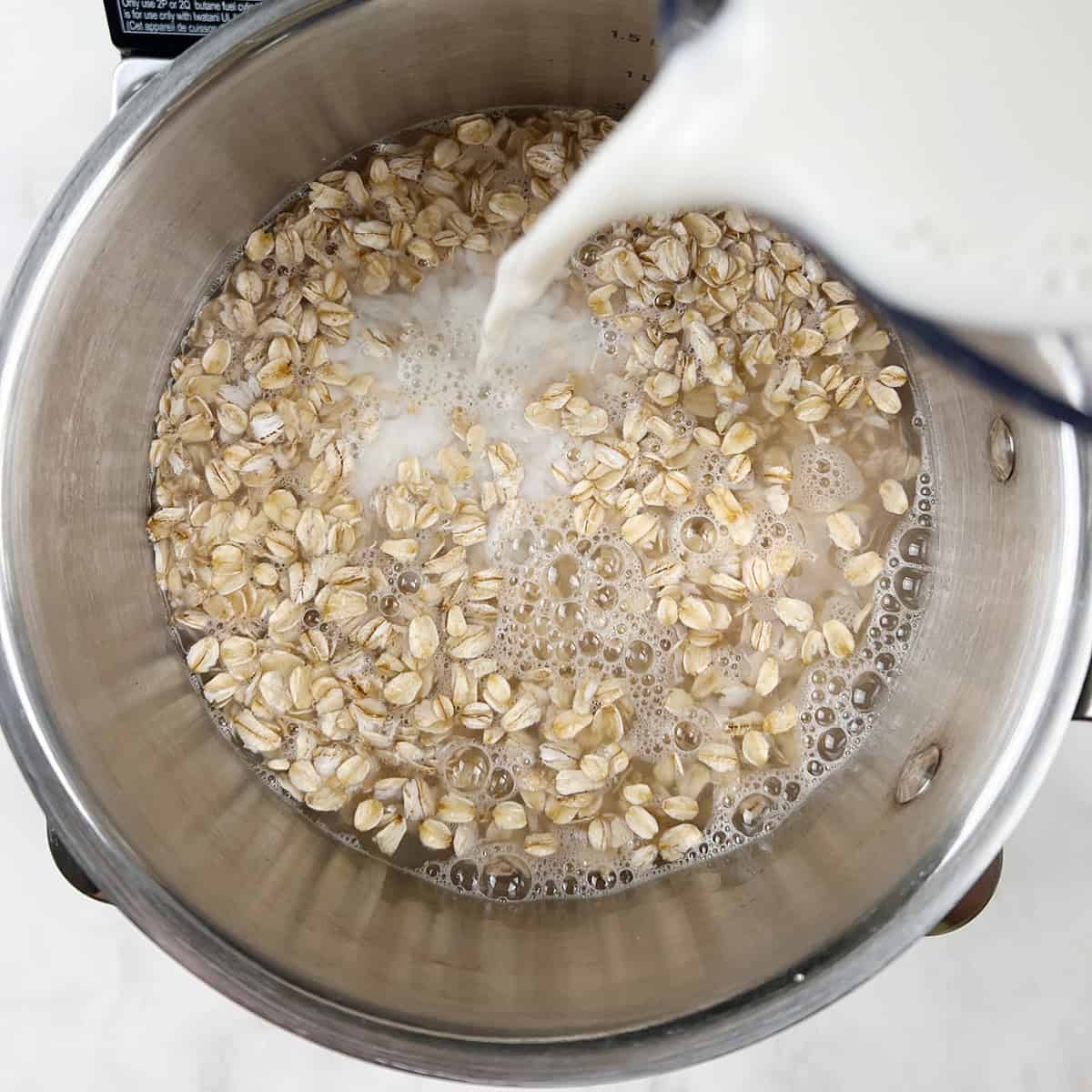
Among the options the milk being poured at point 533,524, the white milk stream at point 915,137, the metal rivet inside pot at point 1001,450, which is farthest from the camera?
the milk being poured at point 533,524

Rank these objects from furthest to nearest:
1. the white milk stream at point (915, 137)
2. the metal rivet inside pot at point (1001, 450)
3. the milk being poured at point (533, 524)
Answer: the milk being poured at point (533, 524) → the metal rivet inside pot at point (1001, 450) → the white milk stream at point (915, 137)

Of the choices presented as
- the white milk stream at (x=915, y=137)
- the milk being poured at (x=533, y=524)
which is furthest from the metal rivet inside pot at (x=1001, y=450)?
the white milk stream at (x=915, y=137)

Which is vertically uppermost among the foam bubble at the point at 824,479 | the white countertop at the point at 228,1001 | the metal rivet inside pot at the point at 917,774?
the foam bubble at the point at 824,479

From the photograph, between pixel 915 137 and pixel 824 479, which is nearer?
pixel 915 137

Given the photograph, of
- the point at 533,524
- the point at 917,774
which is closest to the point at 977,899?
the point at 917,774

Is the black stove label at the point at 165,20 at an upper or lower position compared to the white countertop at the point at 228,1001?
upper

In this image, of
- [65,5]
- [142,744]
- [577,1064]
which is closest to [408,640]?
[142,744]

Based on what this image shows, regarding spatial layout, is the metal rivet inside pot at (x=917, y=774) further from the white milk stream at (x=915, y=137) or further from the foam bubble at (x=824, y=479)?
the white milk stream at (x=915, y=137)

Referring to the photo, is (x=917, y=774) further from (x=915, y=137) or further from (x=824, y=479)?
(x=915, y=137)
